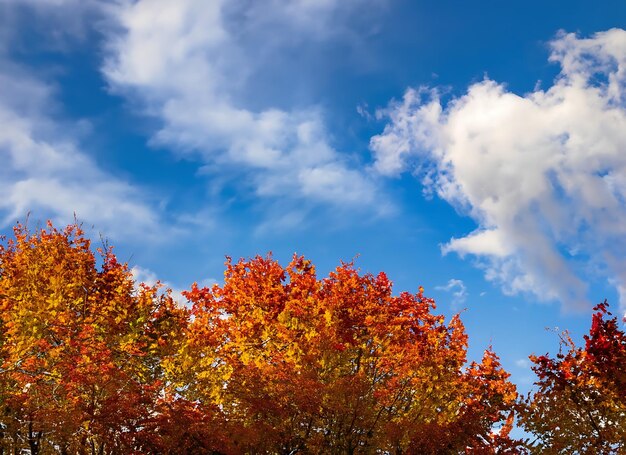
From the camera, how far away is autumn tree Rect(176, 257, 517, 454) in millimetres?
21938

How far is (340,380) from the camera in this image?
2167 centimetres

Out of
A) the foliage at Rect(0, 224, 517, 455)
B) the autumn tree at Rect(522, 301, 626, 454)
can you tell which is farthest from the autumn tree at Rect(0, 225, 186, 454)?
the autumn tree at Rect(522, 301, 626, 454)

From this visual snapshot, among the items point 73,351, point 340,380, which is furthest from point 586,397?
point 73,351

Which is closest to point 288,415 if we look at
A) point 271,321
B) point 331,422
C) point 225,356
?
point 331,422

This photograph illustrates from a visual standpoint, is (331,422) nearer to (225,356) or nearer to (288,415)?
(288,415)

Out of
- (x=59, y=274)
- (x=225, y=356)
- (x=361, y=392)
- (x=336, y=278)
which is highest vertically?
(x=336, y=278)

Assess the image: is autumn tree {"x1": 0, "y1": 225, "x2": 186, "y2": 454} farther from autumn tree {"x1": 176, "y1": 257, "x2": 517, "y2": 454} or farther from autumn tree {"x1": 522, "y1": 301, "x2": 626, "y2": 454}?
autumn tree {"x1": 522, "y1": 301, "x2": 626, "y2": 454}

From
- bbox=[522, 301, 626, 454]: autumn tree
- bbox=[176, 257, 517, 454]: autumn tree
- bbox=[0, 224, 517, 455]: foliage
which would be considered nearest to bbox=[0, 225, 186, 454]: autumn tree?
bbox=[0, 224, 517, 455]: foliage

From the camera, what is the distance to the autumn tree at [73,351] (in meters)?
19.8

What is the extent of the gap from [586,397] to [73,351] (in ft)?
69.9

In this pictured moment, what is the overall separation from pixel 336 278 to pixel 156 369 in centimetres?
1202

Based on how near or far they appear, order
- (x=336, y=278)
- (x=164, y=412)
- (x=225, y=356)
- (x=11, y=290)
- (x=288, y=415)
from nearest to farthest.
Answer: (x=164, y=412) < (x=288, y=415) < (x=225, y=356) < (x=11, y=290) < (x=336, y=278)

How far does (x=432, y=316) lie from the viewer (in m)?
32.8

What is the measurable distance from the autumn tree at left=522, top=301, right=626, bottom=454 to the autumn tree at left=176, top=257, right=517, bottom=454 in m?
3.51
